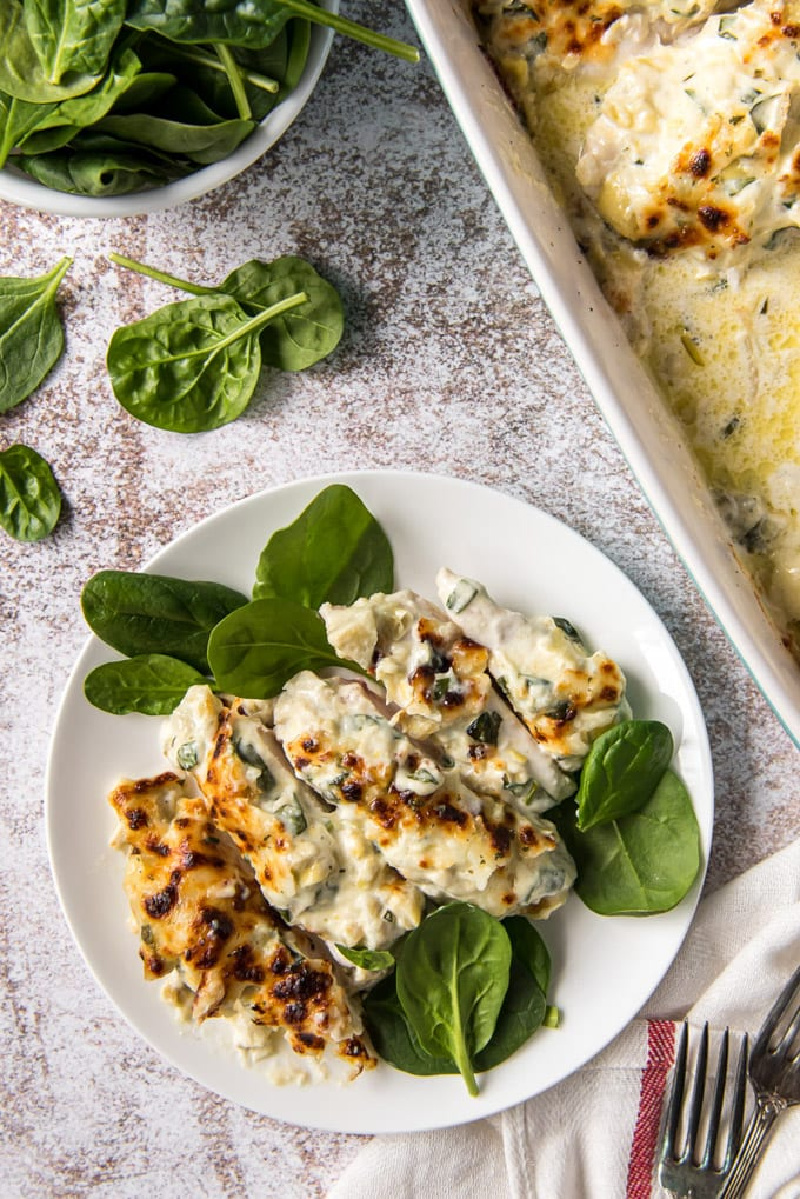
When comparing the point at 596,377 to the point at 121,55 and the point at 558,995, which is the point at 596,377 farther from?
the point at 558,995

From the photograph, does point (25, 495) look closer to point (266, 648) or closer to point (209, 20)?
point (266, 648)

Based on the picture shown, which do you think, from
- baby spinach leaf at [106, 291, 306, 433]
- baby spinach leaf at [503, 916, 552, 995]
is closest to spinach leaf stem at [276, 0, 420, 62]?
baby spinach leaf at [106, 291, 306, 433]

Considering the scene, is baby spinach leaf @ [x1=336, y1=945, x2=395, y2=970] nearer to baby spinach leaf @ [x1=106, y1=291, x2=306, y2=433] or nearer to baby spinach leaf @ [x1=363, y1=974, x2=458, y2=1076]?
baby spinach leaf @ [x1=363, y1=974, x2=458, y2=1076]

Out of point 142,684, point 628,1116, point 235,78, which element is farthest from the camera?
point 628,1116

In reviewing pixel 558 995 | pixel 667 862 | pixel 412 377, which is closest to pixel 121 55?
pixel 412 377

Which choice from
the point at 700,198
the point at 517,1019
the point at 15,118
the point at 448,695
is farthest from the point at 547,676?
the point at 15,118

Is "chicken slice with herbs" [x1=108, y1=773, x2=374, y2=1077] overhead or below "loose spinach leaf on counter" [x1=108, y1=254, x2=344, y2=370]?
below

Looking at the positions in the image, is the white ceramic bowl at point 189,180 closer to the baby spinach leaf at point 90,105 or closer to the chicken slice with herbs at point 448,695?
the baby spinach leaf at point 90,105
